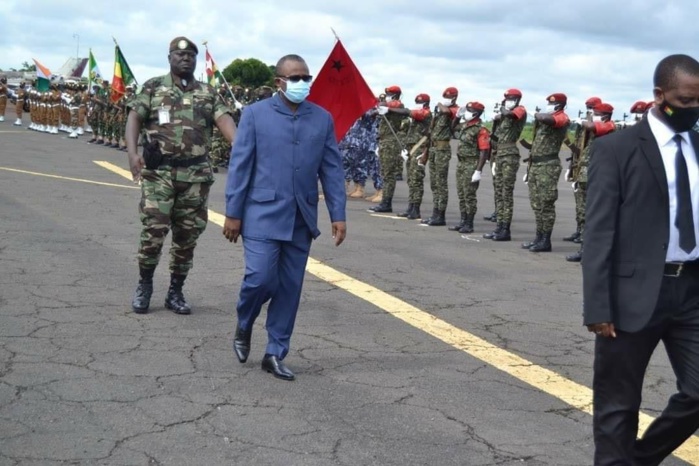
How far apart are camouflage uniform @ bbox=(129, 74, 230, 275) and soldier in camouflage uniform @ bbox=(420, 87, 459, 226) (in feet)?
26.2

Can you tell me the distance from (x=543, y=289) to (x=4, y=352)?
5.62 metres

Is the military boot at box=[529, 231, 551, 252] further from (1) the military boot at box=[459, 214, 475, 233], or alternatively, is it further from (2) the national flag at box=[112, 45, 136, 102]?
(2) the national flag at box=[112, 45, 136, 102]

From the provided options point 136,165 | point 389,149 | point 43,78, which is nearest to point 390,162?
point 389,149

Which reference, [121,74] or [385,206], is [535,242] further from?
[121,74]

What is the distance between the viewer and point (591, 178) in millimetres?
4668

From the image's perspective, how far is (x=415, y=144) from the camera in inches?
680

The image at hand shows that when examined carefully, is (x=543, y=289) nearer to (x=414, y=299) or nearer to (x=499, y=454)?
(x=414, y=299)

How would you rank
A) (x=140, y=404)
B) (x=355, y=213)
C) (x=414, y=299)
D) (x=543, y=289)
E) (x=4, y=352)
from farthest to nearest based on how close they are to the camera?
(x=355, y=213) < (x=543, y=289) < (x=414, y=299) < (x=4, y=352) < (x=140, y=404)

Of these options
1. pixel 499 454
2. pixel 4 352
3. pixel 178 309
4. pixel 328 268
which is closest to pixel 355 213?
pixel 328 268

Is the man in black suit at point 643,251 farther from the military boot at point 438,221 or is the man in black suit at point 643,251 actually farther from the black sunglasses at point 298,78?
the military boot at point 438,221

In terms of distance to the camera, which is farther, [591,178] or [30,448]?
[30,448]

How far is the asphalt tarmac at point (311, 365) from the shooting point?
549 centimetres

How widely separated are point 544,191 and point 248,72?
3790cm

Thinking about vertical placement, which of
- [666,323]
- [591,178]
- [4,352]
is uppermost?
[591,178]
